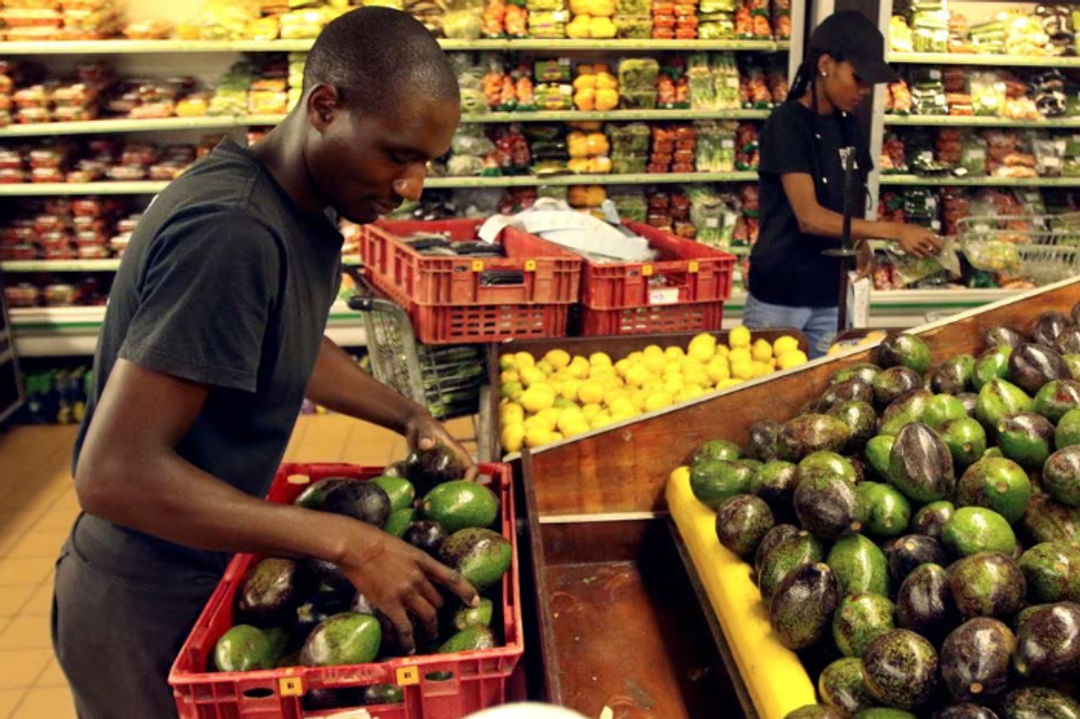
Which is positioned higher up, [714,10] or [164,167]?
[714,10]

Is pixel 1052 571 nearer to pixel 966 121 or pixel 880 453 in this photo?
pixel 880 453

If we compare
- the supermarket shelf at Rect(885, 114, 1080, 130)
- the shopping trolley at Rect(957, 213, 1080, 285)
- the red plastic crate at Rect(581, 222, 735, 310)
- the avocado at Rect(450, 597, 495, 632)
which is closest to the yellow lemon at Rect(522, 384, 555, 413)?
the red plastic crate at Rect(581, 222, 735, 310)

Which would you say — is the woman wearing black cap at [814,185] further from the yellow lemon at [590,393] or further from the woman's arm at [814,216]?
the yellow lemon at [590,393]

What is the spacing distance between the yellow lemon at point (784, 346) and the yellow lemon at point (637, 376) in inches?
17.8

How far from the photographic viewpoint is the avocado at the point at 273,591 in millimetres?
1342

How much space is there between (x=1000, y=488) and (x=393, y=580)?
0.90 meters

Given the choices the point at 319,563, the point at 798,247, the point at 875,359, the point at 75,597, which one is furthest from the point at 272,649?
the point at 798,247

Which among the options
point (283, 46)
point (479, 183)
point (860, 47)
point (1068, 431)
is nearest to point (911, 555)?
point (1068, 431)

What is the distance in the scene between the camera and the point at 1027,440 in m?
1.52

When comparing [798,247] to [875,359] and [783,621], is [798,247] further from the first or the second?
[783,621]

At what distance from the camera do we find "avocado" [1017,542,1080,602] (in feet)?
3.98

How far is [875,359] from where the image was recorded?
2176mm

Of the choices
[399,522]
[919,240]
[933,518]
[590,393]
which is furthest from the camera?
[919,240]

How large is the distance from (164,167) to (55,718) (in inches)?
139
